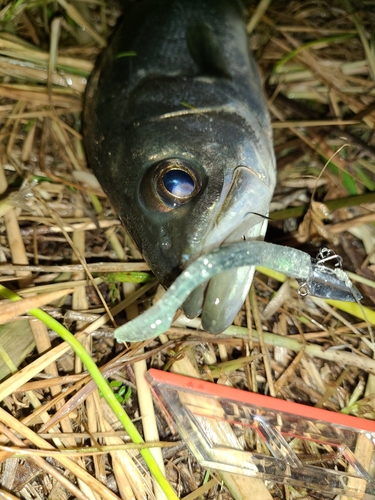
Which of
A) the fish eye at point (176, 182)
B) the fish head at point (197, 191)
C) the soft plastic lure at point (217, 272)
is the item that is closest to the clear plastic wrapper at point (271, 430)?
the fish head at point (197, 191)

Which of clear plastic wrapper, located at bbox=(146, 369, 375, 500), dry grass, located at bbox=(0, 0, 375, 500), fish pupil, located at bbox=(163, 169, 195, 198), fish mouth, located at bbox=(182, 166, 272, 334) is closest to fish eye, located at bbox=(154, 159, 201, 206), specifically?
fish pupil, located at bbox=(163, 169, 195, 198)

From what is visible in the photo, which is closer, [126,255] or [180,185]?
[180,185]

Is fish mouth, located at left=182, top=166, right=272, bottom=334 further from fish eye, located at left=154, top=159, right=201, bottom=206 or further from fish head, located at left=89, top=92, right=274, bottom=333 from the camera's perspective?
fish eye, located at left=154, top=159, right=201, bottom=206

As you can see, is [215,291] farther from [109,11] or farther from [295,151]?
[109,11]

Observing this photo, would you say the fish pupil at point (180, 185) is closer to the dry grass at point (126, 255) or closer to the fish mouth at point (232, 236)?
the fish mouth at point (232, 236)

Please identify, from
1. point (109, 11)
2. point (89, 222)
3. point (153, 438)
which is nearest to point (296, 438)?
point (153, 438)

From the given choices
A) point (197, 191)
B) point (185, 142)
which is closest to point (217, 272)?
point (197, 191)

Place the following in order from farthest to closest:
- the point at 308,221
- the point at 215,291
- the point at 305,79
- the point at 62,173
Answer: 1. the point at 305,79
2. the point at 62,173
3. the point at 308,221
4. the point at 215,291

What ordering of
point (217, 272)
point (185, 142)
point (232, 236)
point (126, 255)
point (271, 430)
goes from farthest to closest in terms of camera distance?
point (126, 255), point (271, 430), point (185, 142), point (232, 236), point (217, 272)

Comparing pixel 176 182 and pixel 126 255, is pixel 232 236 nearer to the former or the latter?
pixel 176 182
